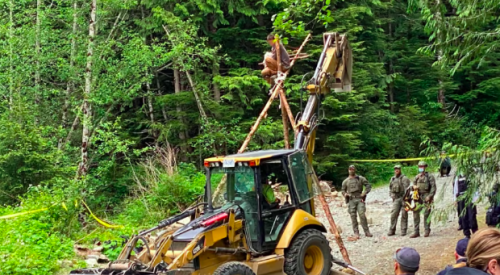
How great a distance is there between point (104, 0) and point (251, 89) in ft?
19.4

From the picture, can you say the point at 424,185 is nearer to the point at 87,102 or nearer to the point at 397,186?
the point at 397,186

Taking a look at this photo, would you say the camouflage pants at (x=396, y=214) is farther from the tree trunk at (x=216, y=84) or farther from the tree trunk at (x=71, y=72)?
the tree trunk at (x=71, y=72)

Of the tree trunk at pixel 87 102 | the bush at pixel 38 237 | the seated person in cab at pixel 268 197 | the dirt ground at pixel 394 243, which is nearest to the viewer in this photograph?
the seated person in cab at pixel 268 197

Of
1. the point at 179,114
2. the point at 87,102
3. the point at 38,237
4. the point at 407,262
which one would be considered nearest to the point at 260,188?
the point at 407,262

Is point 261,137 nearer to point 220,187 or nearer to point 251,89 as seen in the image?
point 251,89

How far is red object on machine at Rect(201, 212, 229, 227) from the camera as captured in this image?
6.92 m

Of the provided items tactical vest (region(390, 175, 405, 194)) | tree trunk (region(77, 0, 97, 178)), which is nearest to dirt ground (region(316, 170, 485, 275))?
tactical vest (region(390, 175, 405, 194))

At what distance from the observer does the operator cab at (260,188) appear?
740 centimetres

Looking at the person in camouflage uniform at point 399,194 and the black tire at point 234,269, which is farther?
the person in camouflage uniform at point 399,194

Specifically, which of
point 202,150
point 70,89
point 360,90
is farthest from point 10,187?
point 360,90

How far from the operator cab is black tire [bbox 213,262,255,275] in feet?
2.31

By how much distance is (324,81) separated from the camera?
9.65m

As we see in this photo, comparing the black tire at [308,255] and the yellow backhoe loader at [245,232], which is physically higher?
the yellow backhoe loader at [245,232]

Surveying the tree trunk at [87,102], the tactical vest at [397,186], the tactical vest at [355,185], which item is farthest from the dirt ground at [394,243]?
the tree trunk at [87,102]
